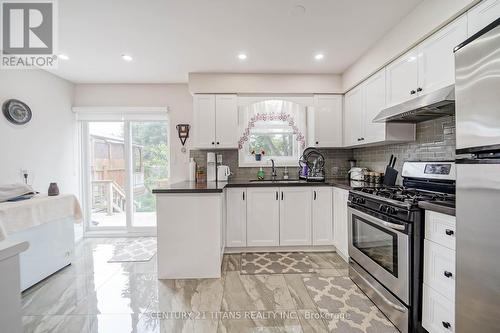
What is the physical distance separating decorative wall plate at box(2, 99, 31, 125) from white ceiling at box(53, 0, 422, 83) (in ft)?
2.42

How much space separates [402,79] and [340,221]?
5.81 ft

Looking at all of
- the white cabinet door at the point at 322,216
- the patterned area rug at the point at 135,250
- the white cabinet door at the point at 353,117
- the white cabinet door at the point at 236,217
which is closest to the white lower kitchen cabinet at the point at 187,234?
the white cabinet door at the point at 236,217

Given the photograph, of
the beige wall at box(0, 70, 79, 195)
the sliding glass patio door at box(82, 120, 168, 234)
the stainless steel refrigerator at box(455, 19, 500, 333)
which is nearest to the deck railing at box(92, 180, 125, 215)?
the sliding glass patio door at box(82, 120, 168, 234)

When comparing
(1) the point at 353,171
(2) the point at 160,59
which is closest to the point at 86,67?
(2) the point at 160,59

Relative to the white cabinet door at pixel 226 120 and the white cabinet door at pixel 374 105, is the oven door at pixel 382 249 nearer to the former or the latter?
the white cabinet door at pixel 374 105

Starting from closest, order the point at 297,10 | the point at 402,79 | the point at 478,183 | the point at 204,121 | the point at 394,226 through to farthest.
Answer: the point at 478,183, the point at 394,226, the point at 297,10, the point at 402,79, the point at 204,121

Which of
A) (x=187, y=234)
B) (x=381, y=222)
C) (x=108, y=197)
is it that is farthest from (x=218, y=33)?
(x=108, y=197)

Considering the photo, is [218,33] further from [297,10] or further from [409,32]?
[409,32]

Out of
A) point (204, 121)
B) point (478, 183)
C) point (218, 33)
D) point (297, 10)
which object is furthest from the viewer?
point (204, 121)

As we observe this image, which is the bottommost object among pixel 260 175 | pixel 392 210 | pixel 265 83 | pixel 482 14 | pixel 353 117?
pixel 392 210

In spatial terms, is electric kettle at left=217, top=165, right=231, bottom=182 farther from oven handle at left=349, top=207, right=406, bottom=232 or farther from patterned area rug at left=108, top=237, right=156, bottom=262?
oven handle at left=349, top=207, right=406, bottom=232

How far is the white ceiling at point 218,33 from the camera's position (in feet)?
6.66

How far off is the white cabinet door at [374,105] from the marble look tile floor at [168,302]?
1623 mm

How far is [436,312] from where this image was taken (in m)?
1.54
